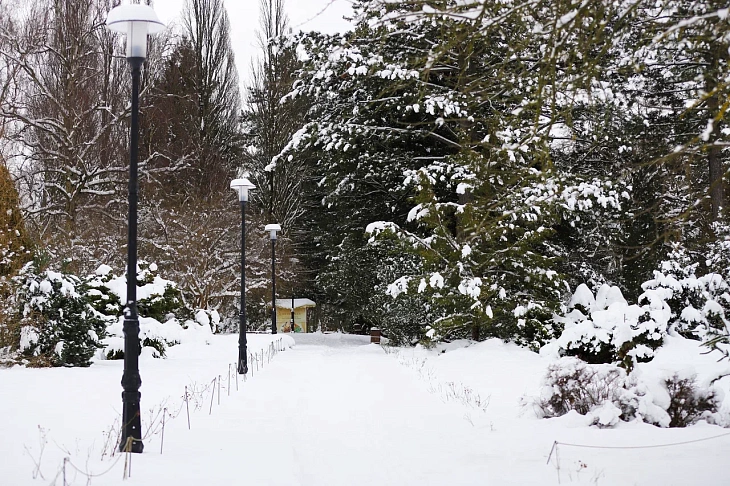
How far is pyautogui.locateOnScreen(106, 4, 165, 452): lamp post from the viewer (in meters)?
6.31

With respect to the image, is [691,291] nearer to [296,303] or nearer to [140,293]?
[140,293]

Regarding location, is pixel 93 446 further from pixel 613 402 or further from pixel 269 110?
pixel 269 110

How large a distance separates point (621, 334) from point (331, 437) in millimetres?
4379

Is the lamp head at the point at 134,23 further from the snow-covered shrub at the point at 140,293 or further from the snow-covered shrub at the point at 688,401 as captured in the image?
the snow-covered shrub at the point at 140,293

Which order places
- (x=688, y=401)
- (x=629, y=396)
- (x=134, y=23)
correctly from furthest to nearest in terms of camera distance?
(x=629, y=396)
(x=688, y=401)
(x=134, y=23)

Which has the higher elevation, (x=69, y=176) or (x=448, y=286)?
(x=69, y=176)

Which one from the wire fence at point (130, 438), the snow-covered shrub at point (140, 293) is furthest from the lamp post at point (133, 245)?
the snow-covered shrub at point (140, 293)

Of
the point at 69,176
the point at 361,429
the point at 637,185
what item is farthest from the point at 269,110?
the point at 361,429

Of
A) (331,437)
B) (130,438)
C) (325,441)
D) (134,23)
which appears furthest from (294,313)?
(130,438)

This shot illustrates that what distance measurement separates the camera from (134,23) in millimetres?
6852

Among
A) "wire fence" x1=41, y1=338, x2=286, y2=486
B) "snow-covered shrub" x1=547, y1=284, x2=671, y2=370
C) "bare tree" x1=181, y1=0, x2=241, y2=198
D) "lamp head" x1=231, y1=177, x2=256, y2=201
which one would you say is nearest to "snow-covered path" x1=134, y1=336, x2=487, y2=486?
"wire fence" x1=41, y1=338, x2=286, y2=486

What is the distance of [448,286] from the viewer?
18.0 meters

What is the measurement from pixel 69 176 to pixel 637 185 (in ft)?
68.0

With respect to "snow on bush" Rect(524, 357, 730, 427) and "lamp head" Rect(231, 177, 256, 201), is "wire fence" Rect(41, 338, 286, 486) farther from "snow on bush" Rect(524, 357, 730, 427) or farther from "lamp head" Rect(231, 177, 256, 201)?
"snow on bush" Rect(524, 357, 730, 427)
